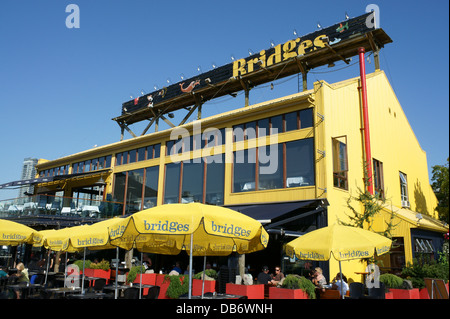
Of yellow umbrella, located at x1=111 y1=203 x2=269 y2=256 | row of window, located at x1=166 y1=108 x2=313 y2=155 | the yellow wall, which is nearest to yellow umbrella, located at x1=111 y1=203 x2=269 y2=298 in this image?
yellow umbrella, located at x1=111 y1=203 x2=269 y2=256

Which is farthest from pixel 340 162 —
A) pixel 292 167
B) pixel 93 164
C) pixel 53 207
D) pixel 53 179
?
pixel 53 179

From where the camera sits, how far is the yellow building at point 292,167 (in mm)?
15836

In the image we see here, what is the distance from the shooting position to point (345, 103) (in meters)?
17.8

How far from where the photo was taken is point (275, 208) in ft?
50.7

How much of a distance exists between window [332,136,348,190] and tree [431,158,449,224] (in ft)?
35.6

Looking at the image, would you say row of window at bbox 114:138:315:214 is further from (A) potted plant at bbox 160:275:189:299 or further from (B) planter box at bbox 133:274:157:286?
(A) potted plant at bbox 160:275:189:299

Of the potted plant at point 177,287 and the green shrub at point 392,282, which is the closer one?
the green shrub at point 392,282

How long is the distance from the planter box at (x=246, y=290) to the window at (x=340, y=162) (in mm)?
7035

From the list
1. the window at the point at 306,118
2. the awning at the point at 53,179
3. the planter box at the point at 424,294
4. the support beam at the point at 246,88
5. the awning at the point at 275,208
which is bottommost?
the planter box at the point at 424,294

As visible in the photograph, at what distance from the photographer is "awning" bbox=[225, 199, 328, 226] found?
45.7 feet

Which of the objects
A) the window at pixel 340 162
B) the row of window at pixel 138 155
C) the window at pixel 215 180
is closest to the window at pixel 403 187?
the window at pixel 340 162

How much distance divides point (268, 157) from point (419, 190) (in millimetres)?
12716

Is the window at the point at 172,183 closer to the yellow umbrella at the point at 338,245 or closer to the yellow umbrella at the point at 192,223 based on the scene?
the yellow umbrella at the point at 338,245
